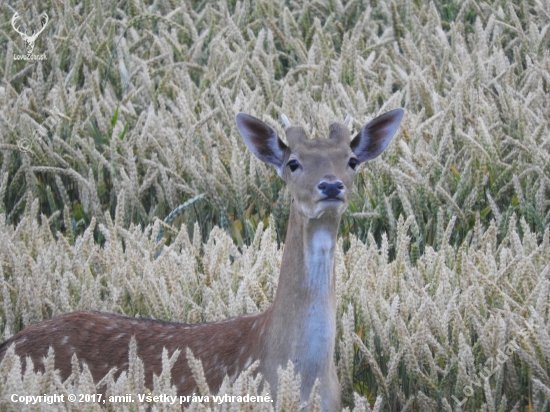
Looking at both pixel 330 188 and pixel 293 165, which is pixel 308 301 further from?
pixel 293 165

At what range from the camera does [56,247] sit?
525cm

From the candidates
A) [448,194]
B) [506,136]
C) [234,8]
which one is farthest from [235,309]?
[234,8]

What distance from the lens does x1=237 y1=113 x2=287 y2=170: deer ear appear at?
4148 mm

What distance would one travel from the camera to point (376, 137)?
4.25 m

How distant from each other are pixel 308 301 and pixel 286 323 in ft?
0.40

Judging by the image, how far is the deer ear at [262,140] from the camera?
4.15 m

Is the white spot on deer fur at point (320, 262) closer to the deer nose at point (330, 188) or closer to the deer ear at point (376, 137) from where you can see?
the deer nose at point (330, 188)

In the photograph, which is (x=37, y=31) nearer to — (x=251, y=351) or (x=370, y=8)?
(x=370, y=8)

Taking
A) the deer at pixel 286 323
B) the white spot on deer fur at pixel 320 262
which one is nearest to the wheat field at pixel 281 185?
the deer at pixel 286 323

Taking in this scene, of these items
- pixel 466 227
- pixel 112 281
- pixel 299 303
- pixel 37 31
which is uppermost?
pixel 37 31

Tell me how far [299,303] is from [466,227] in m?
2.29

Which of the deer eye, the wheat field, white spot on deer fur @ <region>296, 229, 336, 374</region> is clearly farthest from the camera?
the wheat field

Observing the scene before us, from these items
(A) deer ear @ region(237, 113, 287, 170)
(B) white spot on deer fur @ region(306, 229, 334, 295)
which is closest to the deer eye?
(A) deer ear @ region(237, 113, 287, 170)

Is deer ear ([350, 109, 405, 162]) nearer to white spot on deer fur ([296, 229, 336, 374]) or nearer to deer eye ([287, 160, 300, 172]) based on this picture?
deer eye ([287, 160, 300, 172])
